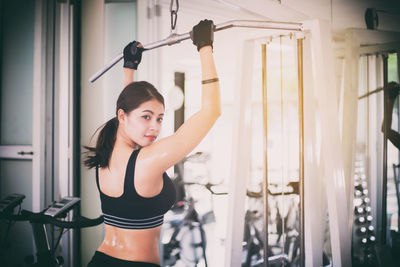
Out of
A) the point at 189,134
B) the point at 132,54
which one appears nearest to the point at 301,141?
the point at 189,134

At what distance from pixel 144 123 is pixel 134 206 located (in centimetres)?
41

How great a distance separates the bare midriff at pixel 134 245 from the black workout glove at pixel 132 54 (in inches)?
37.4

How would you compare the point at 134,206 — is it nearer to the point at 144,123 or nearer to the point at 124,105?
the point at 144,123

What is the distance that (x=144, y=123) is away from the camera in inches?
53.2

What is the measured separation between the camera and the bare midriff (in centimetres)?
125

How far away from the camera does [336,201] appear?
1324 mm

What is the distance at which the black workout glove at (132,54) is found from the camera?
5.16 feet

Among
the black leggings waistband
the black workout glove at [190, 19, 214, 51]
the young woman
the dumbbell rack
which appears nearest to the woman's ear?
the young woman

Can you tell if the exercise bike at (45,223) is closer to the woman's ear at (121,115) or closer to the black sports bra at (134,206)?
the black sports bra at (134,206)

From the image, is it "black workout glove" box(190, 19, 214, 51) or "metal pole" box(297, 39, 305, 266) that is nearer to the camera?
"black workout glove" box(190, 19, 214, 51)

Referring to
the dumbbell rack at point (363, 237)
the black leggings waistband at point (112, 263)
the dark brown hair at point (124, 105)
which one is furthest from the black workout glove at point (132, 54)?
the dumbbell rack at point (363, 237)

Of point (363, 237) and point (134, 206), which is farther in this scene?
point (363, 237)

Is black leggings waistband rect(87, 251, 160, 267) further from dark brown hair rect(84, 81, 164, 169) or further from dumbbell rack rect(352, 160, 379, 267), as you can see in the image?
dumbbell rack rect(352, 160, 379, 267)

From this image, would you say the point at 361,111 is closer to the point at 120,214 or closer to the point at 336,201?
the point at 336,201
